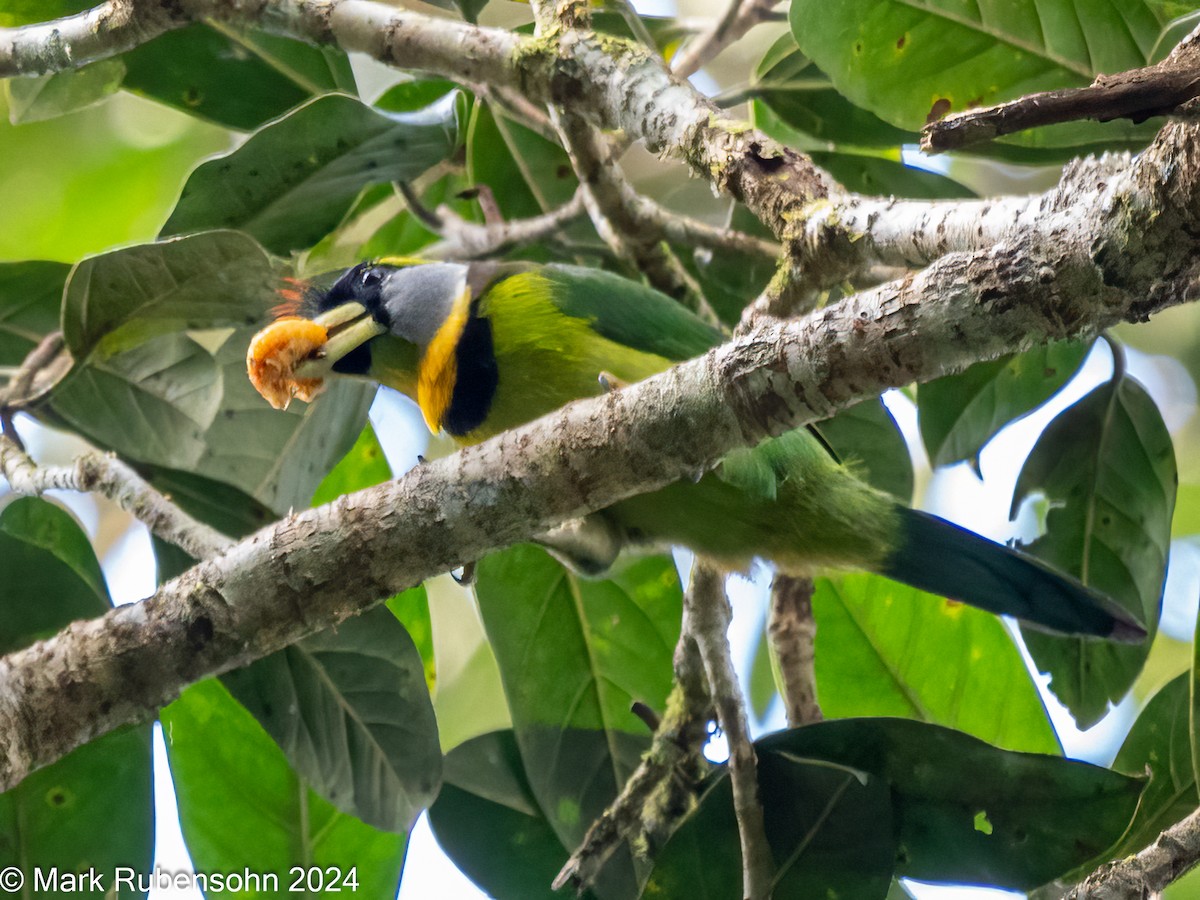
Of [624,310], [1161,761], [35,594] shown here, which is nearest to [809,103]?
[624,310]

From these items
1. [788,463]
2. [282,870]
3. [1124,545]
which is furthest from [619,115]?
[282,870]

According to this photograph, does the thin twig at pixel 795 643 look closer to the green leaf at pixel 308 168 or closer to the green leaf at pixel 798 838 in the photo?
the green leaf at pixel 798 838

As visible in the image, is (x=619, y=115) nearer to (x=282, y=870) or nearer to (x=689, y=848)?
(x=689, y=848)

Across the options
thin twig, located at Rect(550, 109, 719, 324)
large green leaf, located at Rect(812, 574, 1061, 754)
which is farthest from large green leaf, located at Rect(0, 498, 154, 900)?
large green leaf, located at Rect(812, 574, 1061, 754)

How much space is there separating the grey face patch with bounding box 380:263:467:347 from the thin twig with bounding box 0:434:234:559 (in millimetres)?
562

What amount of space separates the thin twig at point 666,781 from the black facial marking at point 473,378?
515mm

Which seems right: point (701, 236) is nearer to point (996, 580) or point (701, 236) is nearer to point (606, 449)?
point (996, 580)

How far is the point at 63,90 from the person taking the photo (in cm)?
205

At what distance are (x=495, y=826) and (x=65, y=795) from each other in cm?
66

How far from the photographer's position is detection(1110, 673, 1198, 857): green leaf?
162 cm

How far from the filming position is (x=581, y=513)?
130cm

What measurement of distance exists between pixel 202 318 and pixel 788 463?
0.99 meters

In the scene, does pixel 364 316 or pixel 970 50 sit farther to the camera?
pixel 364 316

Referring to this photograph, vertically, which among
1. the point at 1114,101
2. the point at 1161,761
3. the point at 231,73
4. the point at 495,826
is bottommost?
the point at 1161,761
